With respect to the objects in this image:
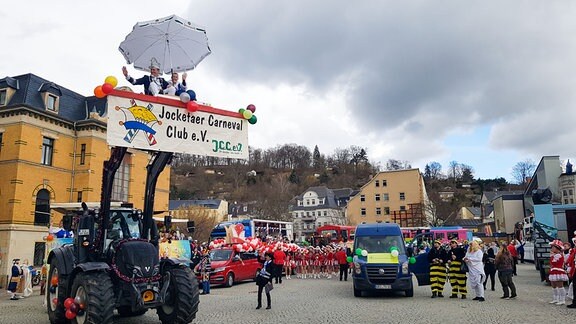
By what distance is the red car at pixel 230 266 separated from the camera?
1931 centimetres

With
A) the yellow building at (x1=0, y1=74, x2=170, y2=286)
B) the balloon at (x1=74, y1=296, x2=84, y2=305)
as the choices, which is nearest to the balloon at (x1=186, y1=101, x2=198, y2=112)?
the balloon at (x1=74, y1=296, x2=84, y2=305)

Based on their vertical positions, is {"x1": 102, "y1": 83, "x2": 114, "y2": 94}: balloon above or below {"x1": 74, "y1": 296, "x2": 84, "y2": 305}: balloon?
above

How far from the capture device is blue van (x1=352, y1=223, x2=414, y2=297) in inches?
544

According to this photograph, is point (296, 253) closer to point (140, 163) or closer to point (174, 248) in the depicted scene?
point (174, 248)

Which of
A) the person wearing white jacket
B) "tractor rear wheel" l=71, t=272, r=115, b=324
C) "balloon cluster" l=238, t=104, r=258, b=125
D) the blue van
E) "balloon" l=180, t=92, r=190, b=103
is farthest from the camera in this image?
the blue van

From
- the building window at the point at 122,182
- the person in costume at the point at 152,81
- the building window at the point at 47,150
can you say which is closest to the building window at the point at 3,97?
the building window at the point at 47,150

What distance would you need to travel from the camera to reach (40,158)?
26688mm

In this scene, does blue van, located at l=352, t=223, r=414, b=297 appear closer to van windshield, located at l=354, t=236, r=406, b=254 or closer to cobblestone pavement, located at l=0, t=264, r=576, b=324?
van windshield, located at l=354, t=236, r=406, b=254

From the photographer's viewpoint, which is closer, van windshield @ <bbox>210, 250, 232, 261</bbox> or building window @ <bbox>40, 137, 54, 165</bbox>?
van windshield @ <bbox>210, 250, 232, 261</bbox>

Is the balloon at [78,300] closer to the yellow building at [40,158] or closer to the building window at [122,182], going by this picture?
the yellow building at [40,158]

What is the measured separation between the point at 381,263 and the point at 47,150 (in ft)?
74.5

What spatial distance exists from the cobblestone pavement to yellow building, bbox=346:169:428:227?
56.6 meters

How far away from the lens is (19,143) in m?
25.5

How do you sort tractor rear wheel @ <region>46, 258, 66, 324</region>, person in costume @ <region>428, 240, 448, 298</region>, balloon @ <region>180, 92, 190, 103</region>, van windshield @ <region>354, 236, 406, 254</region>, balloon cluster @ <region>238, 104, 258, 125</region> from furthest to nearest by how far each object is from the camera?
van windshield @ <region>354, 236, 406, 254</region> → person in costume @ <region>428, 240, 448, 298</region> → balloon cluster @ <region>238, 104, 258, 125</region> → balloon @ <region>180, 92, 190, 103</region> → tractor rear wheel @ <region>46, 258, 66, 324</region>
